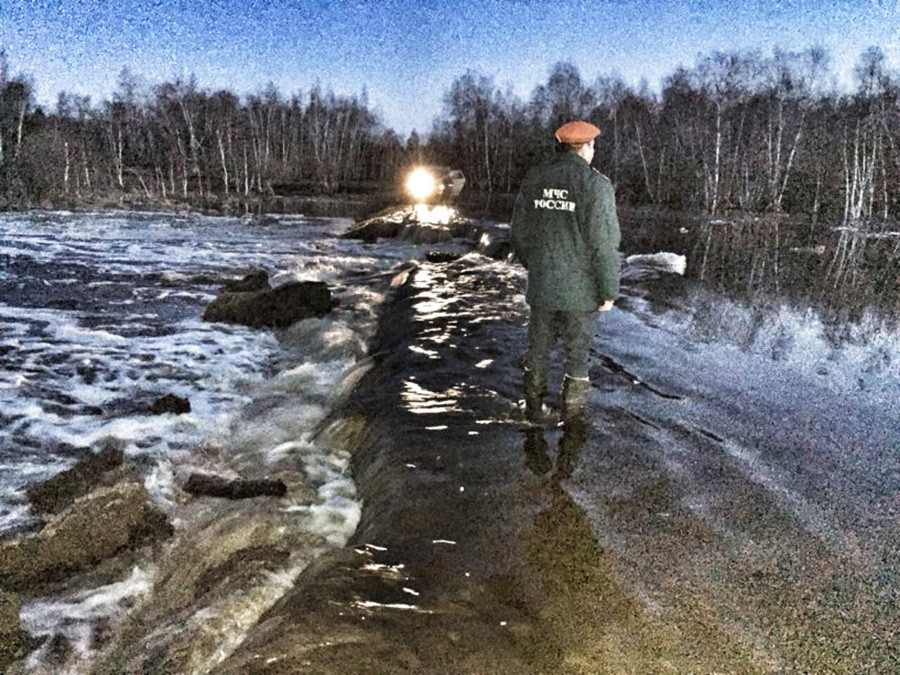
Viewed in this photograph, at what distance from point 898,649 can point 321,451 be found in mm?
4375

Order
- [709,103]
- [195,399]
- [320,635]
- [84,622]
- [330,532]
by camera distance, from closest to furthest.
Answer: [320,635] < [84,622] < [330,532] < [195,399] < [709,103]

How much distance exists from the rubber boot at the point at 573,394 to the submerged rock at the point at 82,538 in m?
3.24

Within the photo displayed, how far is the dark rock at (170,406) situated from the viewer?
6777mm

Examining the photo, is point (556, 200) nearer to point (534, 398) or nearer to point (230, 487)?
point (534, 398)

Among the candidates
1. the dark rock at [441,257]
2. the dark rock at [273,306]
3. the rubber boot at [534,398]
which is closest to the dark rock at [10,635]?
the rubber boot at [534,398]

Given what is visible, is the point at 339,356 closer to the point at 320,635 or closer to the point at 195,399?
the point at 195,399

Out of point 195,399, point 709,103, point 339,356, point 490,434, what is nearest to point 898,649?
point 490,434

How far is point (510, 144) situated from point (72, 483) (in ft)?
226

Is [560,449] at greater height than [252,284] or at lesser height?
lesser

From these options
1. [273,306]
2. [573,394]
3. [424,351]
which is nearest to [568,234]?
[573,394]

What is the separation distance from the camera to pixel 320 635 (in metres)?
2.54

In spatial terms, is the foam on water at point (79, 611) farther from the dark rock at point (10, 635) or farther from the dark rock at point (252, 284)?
the dark rock at point (252, 284)

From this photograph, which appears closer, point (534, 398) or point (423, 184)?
point (534, 398)

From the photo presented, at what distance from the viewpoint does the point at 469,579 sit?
305 cm
